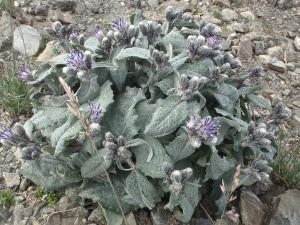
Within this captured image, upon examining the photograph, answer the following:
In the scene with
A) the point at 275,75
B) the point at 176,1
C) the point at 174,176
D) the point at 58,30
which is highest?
the point at 58,30

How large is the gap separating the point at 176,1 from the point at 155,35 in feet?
7.80

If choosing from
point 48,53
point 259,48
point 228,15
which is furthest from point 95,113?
point 228,15

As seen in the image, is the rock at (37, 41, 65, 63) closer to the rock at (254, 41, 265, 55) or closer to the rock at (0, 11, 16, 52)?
the rock at (0, 11, 16, 52)

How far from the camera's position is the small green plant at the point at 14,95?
422cm

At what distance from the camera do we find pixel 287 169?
12.7ft

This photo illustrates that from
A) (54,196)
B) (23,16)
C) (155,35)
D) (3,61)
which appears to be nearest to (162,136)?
(155,35)

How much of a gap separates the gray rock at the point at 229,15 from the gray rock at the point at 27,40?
2.07 m

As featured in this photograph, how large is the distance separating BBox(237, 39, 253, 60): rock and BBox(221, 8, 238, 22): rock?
52cm

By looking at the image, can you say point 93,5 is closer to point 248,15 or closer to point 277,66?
point 248,15

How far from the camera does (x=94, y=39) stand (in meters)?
3.95

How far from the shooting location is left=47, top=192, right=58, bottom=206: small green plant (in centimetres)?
367

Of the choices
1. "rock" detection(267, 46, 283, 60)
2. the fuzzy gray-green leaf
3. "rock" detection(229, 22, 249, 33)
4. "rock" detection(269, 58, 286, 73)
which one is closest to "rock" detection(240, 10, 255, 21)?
"rock" detection(229, 22, 249, 33)

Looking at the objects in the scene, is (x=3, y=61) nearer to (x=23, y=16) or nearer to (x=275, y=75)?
(x=23, y=16)

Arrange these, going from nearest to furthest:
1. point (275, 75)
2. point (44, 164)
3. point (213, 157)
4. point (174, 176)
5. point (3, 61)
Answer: point (174, 176) → point (213, 157) → point (44, 164) → point (3, 61) → point (275, 75)
